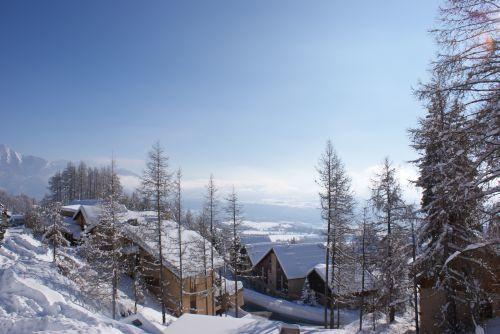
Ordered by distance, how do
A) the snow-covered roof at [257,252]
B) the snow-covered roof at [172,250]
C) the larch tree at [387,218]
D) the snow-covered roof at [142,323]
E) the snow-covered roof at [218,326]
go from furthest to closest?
the snow-covered roof at [257,252] → the snow-covered roof at [172,250] → the larch tree at [387,218] → the snow-covered roof at [142,323] → the snow-covered roof at [218,326]

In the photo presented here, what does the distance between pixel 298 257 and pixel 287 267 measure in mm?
2542

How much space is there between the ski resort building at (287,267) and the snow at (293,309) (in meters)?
2.19

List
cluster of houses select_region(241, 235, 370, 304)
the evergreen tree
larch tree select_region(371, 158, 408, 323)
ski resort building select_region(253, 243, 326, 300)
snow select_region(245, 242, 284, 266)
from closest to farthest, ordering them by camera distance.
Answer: larch tree select_region(371, 158, 408, 323), the evergreen tree, cluster of houses select_region(241, 235, 370, 304), ski resort building select_region(253, 243, 326, 300), snow select_region(245, 242, 284, 266)

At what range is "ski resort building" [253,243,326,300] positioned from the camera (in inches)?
1794

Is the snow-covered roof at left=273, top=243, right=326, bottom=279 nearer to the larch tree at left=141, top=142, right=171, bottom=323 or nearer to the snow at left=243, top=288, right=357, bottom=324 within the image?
the snow at left=243, top=288, right=357, bottom=324

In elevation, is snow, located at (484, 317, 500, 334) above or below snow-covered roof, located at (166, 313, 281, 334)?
below

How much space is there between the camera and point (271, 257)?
2021 inches

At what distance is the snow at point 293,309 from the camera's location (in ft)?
122

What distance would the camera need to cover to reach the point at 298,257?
48.3 meters

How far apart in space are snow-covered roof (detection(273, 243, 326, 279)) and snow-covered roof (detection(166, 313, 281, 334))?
101ft

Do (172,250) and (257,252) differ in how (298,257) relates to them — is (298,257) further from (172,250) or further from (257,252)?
(172,250)

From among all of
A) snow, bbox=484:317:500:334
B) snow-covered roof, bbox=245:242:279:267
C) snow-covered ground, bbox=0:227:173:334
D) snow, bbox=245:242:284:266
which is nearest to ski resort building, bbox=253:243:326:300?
snow-covered roof, bbox=245:242:279:267

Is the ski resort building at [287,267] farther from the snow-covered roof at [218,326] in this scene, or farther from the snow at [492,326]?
the snow-covered roof at [218,326]

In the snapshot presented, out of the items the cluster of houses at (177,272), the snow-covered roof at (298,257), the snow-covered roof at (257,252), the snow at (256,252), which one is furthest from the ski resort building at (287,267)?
the cluster of houses at (177,272)
